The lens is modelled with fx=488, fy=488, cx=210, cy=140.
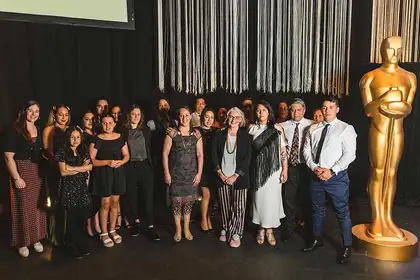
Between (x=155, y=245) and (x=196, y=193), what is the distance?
57 centimetres

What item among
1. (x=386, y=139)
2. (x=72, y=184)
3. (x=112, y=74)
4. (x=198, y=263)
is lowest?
(x=198, y=263)

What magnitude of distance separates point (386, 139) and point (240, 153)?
1.15 metres

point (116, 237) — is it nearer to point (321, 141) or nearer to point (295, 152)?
point (295, 152)

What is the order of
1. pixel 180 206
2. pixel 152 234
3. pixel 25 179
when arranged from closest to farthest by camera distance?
1. pixel 25 179
2. pixel 180 206
3. pixel 152 234

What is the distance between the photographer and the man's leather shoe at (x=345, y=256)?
12.4 feet

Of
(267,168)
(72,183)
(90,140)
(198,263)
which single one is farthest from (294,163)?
(72,183)

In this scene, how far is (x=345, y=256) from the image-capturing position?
12.5ft

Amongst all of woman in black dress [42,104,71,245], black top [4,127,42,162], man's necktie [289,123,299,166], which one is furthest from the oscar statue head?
black top [4,127,42,162]

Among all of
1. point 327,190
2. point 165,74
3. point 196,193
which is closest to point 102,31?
point 165,74

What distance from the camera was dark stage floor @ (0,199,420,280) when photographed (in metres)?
3.59

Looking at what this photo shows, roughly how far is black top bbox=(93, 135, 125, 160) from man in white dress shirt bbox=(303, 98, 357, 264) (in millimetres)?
1554

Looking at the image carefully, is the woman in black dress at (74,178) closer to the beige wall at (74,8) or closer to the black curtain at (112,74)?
the black curtain at (112,74)

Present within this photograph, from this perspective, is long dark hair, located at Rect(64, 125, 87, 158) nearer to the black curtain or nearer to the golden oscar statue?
the black curtain

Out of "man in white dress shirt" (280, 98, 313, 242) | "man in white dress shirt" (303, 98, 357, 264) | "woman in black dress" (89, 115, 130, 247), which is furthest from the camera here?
"man in white dress shirt" (280, 98, 313, 242)
